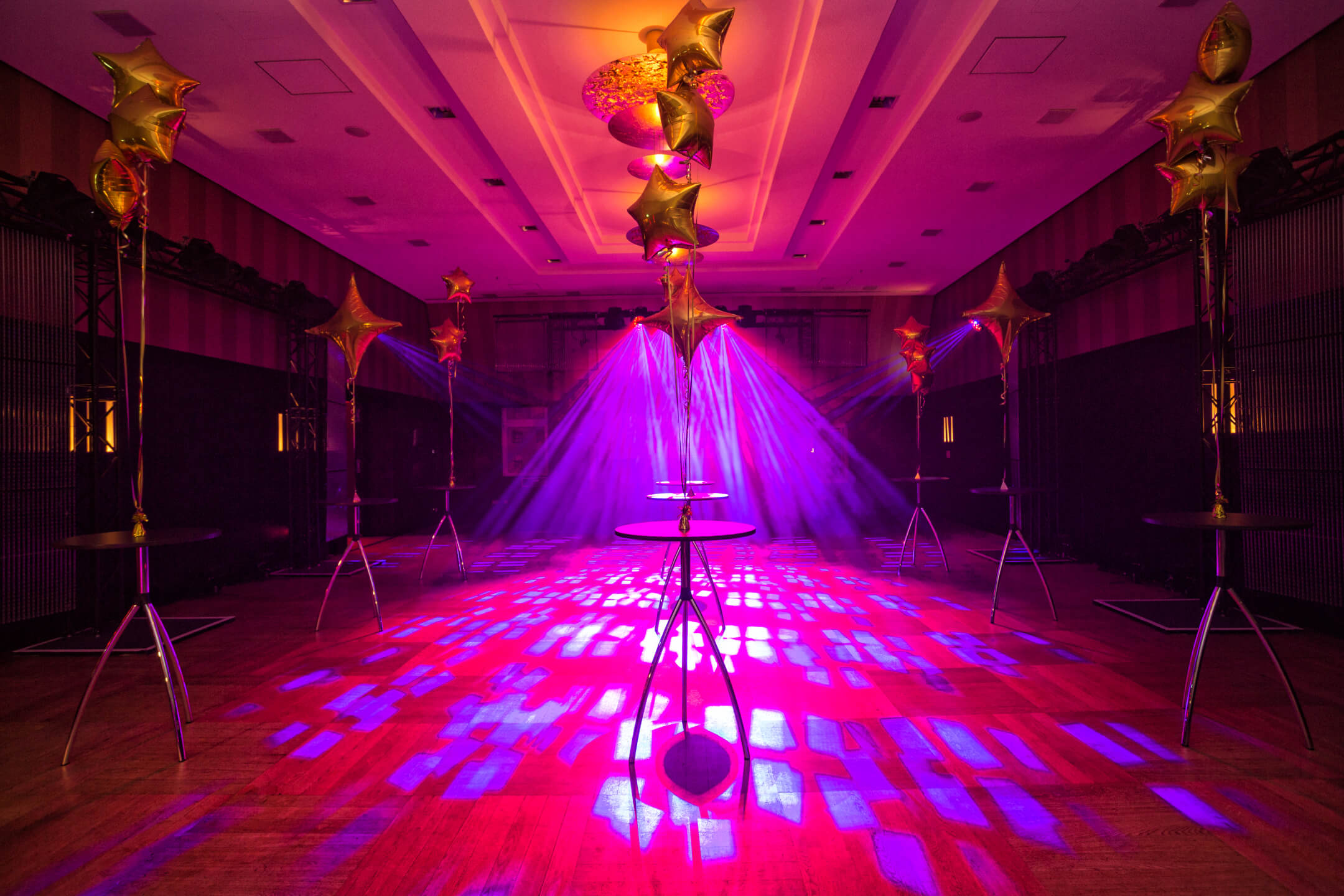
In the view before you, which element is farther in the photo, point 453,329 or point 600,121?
point 453,329

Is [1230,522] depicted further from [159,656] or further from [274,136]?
[274,136]

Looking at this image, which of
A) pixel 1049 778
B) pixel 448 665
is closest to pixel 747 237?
pixel 448 665

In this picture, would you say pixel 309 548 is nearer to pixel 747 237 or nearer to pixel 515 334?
pixel 515 334

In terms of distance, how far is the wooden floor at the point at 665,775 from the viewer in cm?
183

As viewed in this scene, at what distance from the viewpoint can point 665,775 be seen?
7.68 feet

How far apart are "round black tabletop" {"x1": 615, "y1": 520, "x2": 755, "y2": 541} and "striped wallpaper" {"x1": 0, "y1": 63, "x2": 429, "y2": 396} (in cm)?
502

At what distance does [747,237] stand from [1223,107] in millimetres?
6168

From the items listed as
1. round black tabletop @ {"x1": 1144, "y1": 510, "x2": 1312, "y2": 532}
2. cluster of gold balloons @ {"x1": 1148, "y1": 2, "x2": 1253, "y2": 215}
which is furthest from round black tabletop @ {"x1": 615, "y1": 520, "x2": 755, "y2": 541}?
cluster of gold balloons @ {"x1": 1148, "y1": 2, "x2": 1253, "y2": 215}

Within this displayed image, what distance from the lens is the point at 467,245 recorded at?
816cm

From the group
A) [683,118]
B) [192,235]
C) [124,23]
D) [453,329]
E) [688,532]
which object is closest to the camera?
[688,532]

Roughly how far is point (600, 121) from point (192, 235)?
3.88m

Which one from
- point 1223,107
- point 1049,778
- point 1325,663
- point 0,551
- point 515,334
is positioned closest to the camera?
point 1049,778

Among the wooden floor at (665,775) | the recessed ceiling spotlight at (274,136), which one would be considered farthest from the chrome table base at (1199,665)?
the recessed ceiling spotlight at (274,136)

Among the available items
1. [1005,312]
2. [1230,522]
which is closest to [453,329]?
[1005,312]
